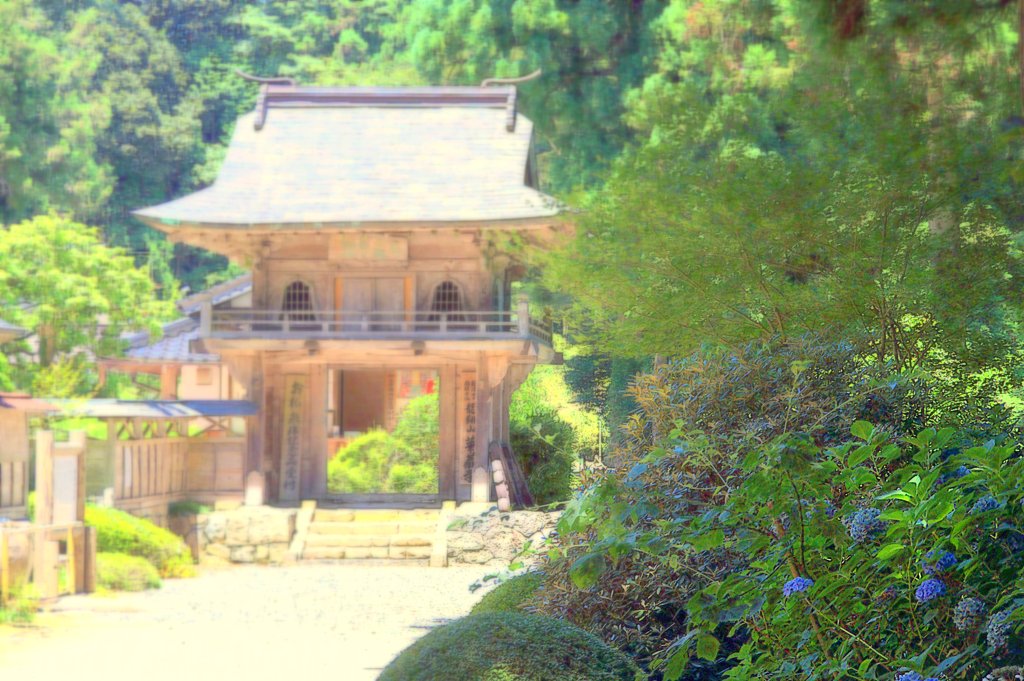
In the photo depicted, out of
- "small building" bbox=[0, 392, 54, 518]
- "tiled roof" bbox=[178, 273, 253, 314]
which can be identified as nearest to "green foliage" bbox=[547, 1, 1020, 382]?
"tiled roof" bbox=[178, 273, 253, 314]

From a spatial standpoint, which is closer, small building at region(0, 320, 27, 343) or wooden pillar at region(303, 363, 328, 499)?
small building at region(0, 320, 27, 343)

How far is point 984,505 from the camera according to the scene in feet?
10.2

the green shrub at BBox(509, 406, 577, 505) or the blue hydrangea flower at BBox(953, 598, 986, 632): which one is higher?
the blue hydrangea flower at BBox(953, 598, 986, 632)

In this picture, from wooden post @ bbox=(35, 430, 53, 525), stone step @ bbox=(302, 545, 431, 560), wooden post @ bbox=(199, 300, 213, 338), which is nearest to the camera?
wooden post @ bbox=(35, 430, 53, 525)

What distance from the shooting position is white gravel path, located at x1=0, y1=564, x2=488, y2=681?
9.41m

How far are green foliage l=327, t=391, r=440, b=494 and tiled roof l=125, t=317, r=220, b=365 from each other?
6.01 metres

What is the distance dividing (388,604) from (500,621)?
844cm

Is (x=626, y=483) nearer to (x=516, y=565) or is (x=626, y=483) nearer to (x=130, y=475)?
(x=516, y=565)

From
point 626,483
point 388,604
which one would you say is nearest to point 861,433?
point 626,483

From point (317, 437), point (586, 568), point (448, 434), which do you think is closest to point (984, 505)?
point (586, 568)

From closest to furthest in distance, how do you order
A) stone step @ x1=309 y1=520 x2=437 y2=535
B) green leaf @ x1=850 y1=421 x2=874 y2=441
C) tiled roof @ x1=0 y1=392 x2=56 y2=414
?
green leaf @ x1=850 y1=421 x2=874 y2=441 < stone step @ x1=309 y1=520 x2=437 y2=535 < tiled roof @ x1=0 y1=392 x2=56 y2=414

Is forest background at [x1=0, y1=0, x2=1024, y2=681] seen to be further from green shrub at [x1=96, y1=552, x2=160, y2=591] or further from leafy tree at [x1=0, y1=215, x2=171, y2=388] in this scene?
green shrub at [x1=96, y1=552, x2=160, y2=591]

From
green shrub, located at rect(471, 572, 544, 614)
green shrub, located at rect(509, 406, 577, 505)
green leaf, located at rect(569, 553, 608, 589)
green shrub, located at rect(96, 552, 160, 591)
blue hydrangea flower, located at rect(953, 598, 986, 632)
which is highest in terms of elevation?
blue hydrangea flower, located at rect(953, 598, 986, 632)

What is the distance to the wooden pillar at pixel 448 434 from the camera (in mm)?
15789
